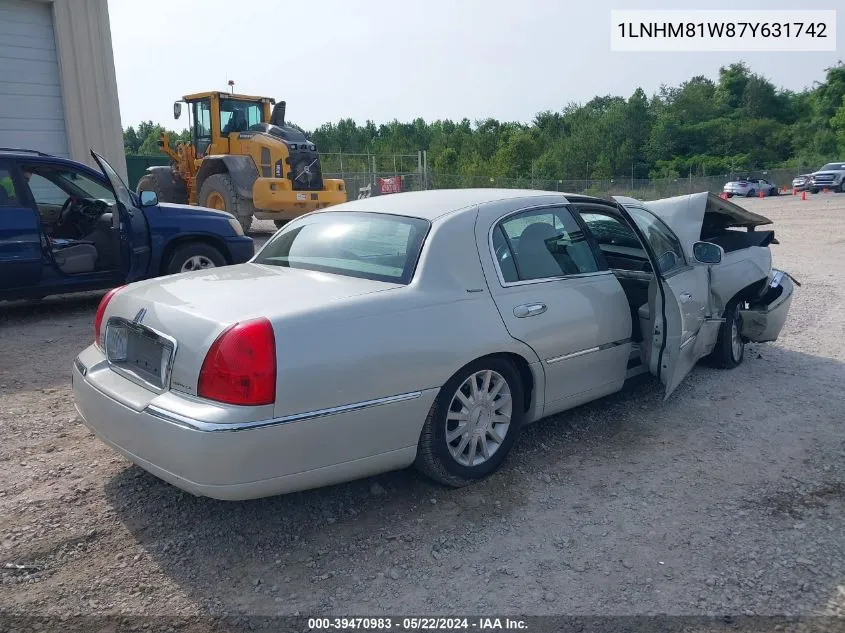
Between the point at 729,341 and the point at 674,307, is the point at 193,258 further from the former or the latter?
the point at 729,341

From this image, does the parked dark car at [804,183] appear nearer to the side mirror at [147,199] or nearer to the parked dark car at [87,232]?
the parked dark car at [87,232]

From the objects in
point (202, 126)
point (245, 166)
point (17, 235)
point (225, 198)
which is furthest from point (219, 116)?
point (17, 235)

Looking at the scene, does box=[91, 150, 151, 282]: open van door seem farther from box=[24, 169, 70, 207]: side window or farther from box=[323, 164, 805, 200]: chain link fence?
box=[323, 164, 805, 200]: chain link fence

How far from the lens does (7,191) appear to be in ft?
22.6

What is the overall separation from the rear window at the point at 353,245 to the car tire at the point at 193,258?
363cm

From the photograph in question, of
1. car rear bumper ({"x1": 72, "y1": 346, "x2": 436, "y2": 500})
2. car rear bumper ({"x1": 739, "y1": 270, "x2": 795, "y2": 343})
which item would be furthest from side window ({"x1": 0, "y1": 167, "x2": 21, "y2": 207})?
car rear bumper ({"x1": 739, "y1": 270, "x2": 795, "y2": 343})

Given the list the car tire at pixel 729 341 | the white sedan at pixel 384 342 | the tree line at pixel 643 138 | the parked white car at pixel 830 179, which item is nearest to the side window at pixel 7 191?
the white sedan at pixel 384 342

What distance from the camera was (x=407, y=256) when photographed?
147 inches

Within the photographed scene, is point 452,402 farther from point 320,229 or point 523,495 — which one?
point 320,229

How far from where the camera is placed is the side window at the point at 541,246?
159 inches

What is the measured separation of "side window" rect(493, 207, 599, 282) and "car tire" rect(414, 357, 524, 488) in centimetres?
56

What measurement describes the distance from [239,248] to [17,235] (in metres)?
2.26

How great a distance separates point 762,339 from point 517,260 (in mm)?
2931

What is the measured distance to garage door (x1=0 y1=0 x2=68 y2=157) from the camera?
11.8m
